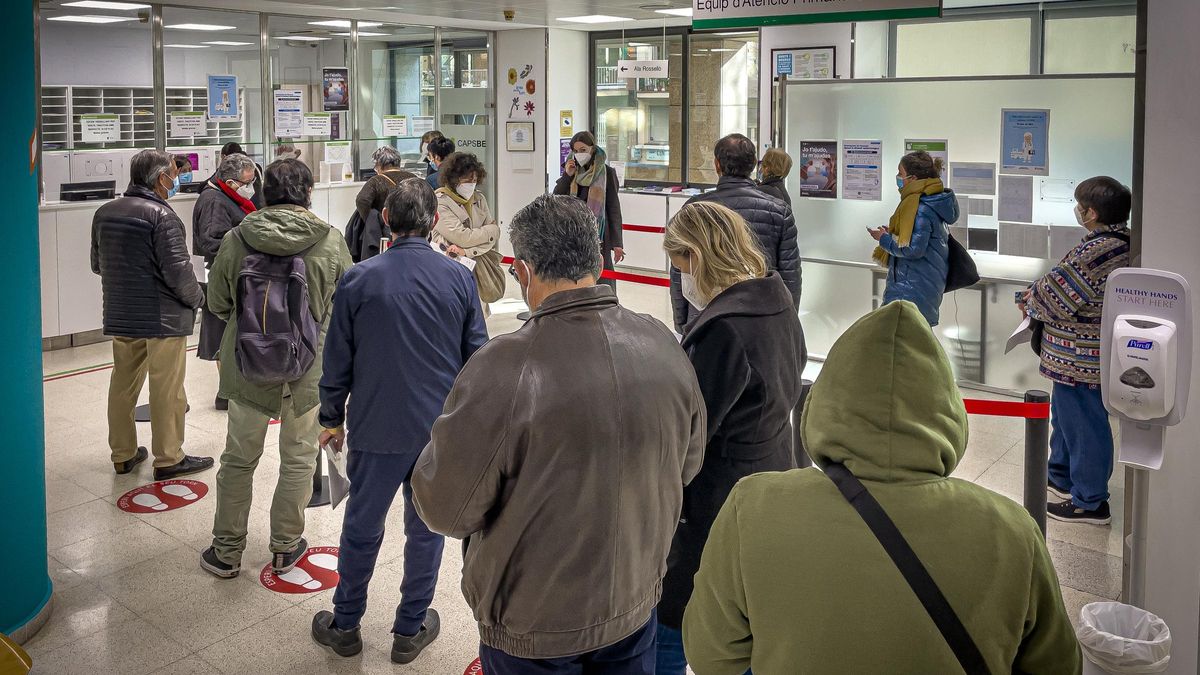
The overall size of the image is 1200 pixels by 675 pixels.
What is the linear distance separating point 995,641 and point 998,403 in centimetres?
288

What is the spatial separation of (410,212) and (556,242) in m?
1.35

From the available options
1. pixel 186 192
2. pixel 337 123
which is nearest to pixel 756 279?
pixel 186 192

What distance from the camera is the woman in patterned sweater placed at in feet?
16.3

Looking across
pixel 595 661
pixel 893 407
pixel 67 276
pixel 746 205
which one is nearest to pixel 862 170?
pixel 746 205

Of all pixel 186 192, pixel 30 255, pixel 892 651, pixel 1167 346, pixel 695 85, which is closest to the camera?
pixel 892 651

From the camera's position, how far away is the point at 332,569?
4.80 meters

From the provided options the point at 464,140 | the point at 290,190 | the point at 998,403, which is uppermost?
the point at 464,140

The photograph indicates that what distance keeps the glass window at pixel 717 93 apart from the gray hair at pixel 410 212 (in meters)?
9.24

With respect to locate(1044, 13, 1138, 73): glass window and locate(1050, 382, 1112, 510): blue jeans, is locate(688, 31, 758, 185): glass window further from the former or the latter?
locate(1050, 382, 1112, 510): blue jeans

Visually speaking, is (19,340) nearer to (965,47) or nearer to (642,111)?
(965,47)

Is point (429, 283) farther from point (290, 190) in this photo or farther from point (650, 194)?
point (650, 194)

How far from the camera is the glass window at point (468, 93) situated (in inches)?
537

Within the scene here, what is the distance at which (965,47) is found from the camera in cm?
1001

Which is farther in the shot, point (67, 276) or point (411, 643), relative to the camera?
point (67, 276)
